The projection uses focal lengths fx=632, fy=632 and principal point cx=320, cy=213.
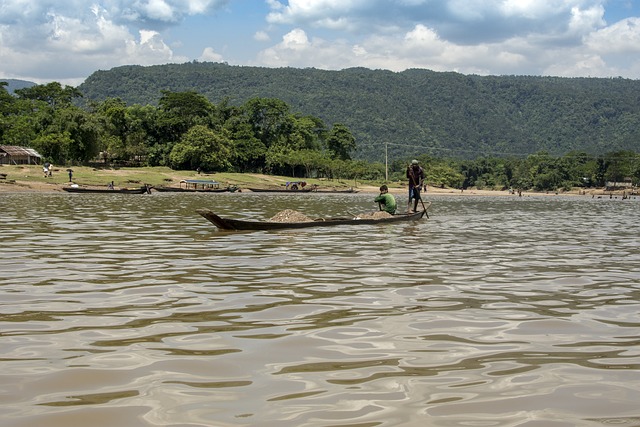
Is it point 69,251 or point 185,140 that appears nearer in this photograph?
point 69,251

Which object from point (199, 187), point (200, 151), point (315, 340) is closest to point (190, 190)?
point (199, 187)

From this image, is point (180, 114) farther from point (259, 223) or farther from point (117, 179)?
point (259, 223)

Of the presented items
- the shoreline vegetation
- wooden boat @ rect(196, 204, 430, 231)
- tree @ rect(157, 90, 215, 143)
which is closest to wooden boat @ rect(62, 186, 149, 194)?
the shoreline vegetation

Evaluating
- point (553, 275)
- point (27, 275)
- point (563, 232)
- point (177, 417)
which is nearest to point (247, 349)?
point (177, 417)

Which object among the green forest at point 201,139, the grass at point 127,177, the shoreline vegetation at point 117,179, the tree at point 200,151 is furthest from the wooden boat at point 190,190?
the green forest at point 201,139

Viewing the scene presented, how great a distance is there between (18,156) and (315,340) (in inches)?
3292

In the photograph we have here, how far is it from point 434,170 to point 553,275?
126637 mm

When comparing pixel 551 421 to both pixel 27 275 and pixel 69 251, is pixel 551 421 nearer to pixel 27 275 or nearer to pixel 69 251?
pixel 27 275

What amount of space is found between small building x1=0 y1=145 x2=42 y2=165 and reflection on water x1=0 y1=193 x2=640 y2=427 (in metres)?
74.3

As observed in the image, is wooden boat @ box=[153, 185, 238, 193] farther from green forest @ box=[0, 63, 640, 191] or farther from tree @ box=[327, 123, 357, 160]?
tree @ box=[327, 123, 357, 160]

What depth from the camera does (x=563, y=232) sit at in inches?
838

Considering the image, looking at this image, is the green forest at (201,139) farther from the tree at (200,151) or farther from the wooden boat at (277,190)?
the wooden boat at (277,190)

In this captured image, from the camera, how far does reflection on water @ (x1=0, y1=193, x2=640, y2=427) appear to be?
4324 millimetres

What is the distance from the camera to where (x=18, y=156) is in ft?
263
